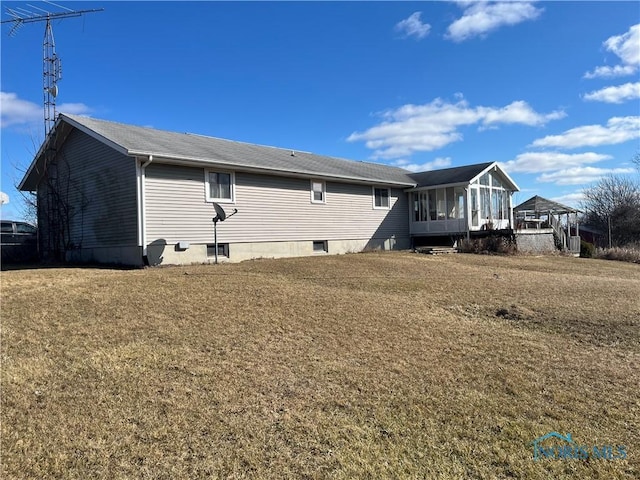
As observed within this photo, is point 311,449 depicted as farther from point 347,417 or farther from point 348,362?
point 348,362

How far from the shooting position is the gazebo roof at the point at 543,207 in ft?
86.6

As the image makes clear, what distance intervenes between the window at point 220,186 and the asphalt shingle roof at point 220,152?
537 mm

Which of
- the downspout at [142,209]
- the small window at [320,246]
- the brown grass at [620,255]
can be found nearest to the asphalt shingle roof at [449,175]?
the small window at [320,246]

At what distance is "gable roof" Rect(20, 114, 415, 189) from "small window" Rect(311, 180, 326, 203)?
51 cm

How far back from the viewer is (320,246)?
60.3 ft

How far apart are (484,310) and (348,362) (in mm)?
3946

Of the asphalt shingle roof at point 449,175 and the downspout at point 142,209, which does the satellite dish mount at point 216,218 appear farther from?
the asphalt shingle roof at point 449,175

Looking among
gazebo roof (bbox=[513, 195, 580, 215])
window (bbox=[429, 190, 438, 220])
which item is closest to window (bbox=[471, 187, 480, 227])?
window (bbox=[429, 190, 438, 220])

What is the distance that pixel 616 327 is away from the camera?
24.3 ft

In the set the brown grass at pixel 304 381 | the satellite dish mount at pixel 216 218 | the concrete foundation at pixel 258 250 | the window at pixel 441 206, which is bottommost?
the brown grass at pixel 304 381

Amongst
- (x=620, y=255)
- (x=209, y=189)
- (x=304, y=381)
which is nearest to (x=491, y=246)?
(x=620, y=255)

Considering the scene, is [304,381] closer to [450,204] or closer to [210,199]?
[210,199]

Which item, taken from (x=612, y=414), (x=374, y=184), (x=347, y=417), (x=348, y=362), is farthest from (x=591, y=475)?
(x=374, y=184)

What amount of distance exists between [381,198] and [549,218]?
31.9 ft
